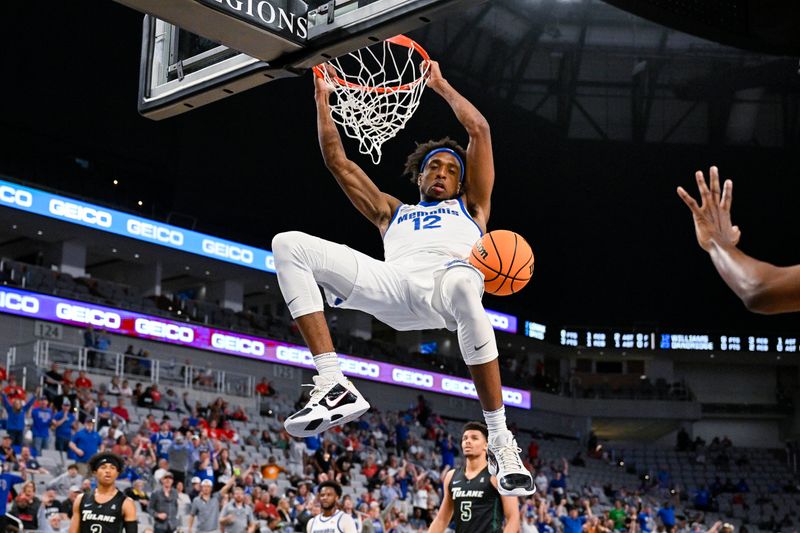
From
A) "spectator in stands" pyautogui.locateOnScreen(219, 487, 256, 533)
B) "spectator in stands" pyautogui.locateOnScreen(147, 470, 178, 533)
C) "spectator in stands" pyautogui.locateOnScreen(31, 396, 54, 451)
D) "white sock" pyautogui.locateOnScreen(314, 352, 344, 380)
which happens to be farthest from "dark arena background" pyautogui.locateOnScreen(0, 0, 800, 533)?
"white sock" pyautogui.locateOnScreen(314, 352, 344, 380)

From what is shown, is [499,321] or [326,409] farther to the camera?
[499,321]

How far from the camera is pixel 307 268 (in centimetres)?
583

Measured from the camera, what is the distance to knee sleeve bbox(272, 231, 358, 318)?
228 inches

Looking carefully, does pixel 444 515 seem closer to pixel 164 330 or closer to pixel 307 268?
pixel 307 268

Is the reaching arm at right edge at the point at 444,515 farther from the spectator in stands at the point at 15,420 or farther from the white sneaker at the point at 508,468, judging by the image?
the spectator in stands at the point at 15,420

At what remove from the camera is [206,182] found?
32938mm

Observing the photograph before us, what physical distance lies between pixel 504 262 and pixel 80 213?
2456cm

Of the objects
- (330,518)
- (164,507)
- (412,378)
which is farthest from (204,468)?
(412,378)

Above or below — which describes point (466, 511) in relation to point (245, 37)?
below

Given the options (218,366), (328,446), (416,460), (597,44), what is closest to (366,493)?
(328,446)

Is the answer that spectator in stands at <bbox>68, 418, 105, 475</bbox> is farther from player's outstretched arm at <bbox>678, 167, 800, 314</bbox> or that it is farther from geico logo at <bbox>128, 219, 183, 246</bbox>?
player's outstretched arm at <bbox>678, 167, 800, 314</bbox>

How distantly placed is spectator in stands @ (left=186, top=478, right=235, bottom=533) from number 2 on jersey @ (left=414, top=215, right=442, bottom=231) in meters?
9.70

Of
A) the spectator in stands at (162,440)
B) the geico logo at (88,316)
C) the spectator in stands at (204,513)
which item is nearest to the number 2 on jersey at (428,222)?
the spectator in stands at (204,513)

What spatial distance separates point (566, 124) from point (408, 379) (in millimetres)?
11376
